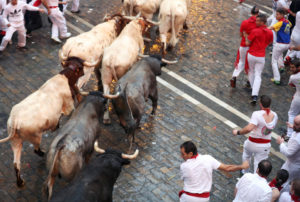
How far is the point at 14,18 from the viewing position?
11.0 metres

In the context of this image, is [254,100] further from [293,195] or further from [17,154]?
[17,154]

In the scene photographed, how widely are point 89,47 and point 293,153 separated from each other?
5.17 metres

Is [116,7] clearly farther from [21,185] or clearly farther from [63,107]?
[21,185]

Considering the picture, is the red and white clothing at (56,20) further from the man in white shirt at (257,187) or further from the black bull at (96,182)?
the man in white shirt at (257,187)

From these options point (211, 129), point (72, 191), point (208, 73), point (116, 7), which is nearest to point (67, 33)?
point (116, 7)

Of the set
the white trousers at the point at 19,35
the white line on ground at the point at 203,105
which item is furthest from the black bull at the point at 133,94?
the white trousers at the point at 19,35

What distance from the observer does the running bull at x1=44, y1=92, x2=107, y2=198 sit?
629cm

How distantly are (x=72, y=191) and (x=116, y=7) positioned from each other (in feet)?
33.7

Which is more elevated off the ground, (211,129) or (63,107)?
(63,107)

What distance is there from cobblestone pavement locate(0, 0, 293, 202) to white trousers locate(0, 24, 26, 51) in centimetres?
26

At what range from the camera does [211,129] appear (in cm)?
927

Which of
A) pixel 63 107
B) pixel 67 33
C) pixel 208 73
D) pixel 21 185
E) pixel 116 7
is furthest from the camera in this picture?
pixel 116 7

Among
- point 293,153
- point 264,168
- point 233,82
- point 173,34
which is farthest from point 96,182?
point 173,34

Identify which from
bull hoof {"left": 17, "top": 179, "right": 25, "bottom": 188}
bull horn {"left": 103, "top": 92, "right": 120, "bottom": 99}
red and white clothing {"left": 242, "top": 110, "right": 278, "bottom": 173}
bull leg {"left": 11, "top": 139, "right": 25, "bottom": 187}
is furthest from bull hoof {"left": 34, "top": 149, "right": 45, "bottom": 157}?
red and white clothing {"left": 242, "top": 110, "right": 278, "bottom": 173}
